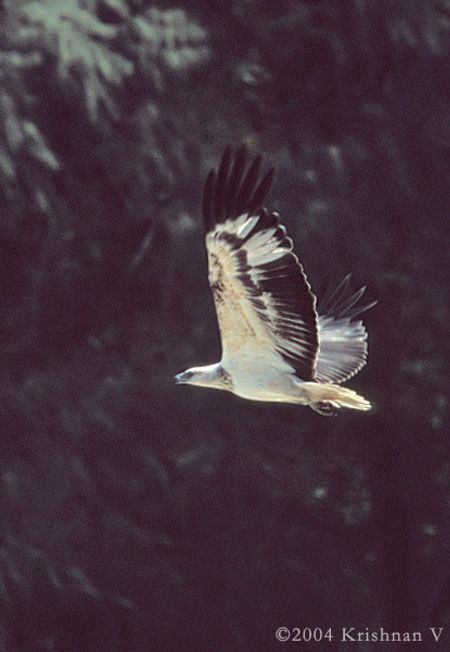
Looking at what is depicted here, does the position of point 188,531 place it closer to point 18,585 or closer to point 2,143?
point 18,585

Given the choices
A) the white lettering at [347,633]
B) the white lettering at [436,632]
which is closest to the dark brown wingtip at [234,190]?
the white lettering at [347,633]

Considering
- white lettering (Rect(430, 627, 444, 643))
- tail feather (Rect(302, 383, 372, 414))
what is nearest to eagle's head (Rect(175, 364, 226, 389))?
tail feather (Rect(302, 383, 372, 414))

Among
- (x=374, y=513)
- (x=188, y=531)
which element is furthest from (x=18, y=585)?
(x=374, y=513)

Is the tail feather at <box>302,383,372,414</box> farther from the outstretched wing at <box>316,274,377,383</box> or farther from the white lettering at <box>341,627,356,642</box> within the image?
the white lettering at <box>341,627,356,642</box>

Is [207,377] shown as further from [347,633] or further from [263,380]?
[347,633]

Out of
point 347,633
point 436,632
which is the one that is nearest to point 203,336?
point 347,633

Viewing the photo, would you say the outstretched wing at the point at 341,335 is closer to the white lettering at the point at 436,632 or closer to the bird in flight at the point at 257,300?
the bird in flight at the point at 257,300
